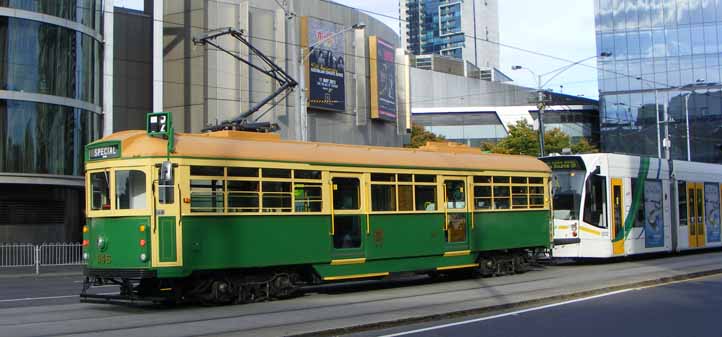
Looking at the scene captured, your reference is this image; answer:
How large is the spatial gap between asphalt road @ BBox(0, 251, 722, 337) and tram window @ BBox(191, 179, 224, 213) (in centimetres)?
166

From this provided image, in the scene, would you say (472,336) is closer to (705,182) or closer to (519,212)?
(519,212)

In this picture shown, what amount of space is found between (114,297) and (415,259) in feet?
20.8

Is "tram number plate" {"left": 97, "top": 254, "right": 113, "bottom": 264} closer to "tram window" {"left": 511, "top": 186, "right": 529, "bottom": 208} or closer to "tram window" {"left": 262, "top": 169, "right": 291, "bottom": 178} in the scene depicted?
"tram window" {"left": 262, "top": 169, "right": 291, "bottom": 178}

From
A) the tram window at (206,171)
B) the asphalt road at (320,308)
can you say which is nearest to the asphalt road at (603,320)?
the asphalt road at (320,308)

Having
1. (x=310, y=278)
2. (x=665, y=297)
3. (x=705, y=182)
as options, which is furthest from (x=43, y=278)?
(x=705, y=182)

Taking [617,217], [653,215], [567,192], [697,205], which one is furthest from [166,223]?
[697,205]

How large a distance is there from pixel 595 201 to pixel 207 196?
41.0 feet

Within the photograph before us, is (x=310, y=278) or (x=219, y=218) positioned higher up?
(x=219, y=218)

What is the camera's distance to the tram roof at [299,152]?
554 inches

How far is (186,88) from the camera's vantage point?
35.3 m

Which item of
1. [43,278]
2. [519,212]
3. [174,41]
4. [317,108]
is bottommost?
[43,278]

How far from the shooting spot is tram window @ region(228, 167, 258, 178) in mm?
14445

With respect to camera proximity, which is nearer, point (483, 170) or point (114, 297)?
point (114, 297)

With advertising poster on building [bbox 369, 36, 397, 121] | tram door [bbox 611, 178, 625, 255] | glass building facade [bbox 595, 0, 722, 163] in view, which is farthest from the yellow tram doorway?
glass building facade [bbox 595, 0, 722, 163]
